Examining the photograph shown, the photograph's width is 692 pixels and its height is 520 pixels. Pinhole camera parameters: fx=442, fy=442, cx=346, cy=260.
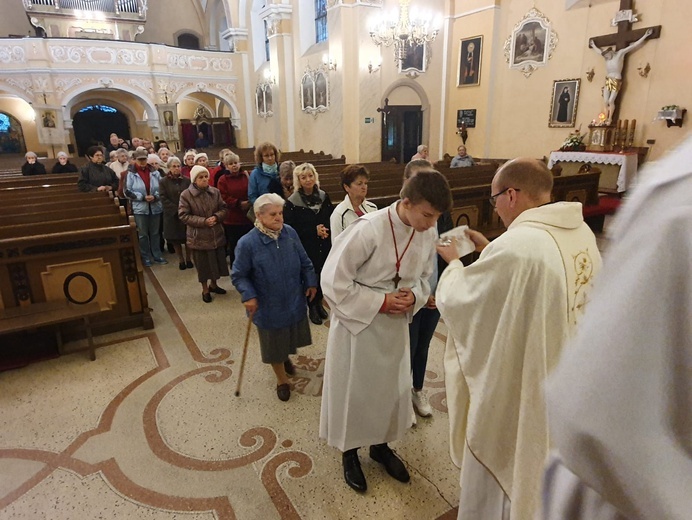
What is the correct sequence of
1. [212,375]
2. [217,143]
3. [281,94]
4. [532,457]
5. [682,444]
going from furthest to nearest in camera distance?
[217,143] < [281,94] < [212,375] < [532,457] < [682,444]

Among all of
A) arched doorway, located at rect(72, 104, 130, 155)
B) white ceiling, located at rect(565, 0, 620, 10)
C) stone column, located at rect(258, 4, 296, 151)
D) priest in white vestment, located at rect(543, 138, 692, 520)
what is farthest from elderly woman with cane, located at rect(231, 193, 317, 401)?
arched doorway, located at rect(72, 104, 130, 155)

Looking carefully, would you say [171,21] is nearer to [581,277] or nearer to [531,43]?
[531,43]

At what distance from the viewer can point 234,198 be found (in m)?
5.59

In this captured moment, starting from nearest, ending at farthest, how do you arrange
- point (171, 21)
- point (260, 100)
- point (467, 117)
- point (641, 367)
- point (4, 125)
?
1. point (641, 367)
2. point (467, 117)
3. point (260, 100)
4. point (4, 125)
5. point (171, 21)

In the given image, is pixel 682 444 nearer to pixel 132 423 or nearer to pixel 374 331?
pixel 374 331

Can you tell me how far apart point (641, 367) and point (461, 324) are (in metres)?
1.31

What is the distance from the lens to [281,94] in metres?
15.3

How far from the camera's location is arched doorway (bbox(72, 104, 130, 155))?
70.7ft

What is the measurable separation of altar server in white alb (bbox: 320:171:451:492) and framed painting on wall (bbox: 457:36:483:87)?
1205 centimetres

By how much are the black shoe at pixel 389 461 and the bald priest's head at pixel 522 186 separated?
5.12 ft

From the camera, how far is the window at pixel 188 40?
23.6m

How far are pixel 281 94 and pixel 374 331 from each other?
14.6m

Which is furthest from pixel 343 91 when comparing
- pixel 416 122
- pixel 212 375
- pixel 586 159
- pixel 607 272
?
pixel 607 272

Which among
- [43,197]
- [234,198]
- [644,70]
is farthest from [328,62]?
[43,197]
